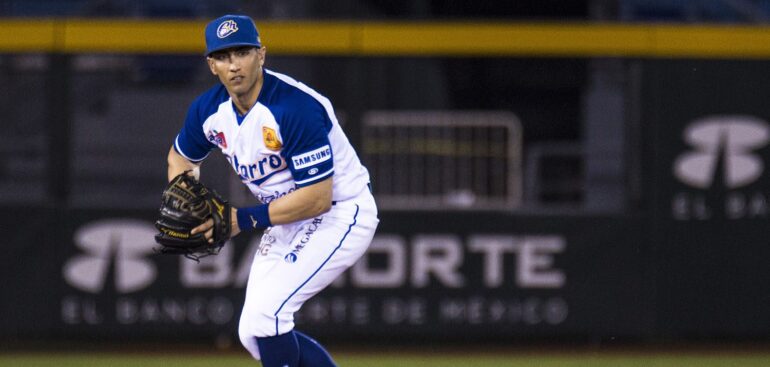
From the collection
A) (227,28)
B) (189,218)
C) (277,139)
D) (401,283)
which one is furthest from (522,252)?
(227,28)

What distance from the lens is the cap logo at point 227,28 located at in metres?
5.31

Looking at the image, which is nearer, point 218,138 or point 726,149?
point 218,138

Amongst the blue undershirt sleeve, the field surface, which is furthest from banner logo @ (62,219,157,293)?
the blue undershirt sleeve

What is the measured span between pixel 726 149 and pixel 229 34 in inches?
183

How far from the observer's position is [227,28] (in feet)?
17.5

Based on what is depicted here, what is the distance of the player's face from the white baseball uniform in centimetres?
13

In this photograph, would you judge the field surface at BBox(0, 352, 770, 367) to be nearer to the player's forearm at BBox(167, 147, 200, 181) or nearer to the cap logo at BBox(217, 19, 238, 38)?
the player's forearm at BBox(167, 147, 200, 181)

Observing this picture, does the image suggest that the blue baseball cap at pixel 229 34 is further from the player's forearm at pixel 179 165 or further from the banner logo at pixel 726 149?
the banner logo at pixel 726 149

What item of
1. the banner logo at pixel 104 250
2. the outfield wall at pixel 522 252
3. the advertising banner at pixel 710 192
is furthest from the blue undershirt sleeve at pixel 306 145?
the advertising banner at pixel 710 192

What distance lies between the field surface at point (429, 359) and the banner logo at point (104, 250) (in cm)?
50

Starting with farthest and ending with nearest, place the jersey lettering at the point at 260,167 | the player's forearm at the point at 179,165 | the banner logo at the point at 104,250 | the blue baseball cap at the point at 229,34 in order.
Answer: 1. the banner logo at the point at 104,250
2. the player's forearm at the point at 179,165
3. the jersey lettering at the point at 260,167
4. the blue baseball cap at the point at 229,34

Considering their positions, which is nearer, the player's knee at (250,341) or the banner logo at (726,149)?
the player's knee at (250,341)

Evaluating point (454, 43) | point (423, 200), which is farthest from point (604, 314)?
point (454, 43)

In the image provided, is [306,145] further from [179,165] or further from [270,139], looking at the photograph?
[179,165]
